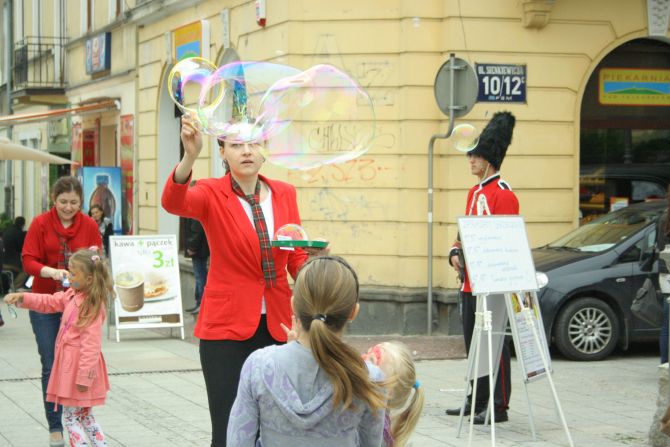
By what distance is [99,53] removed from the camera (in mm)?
23969

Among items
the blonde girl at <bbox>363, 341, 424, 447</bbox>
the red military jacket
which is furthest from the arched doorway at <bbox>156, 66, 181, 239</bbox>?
the blonde girl at <bbox>363, 341, 424, 447</bbox>

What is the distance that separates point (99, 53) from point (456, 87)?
12405mm

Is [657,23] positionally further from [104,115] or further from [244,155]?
[104,115]

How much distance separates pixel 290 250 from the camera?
5262mm

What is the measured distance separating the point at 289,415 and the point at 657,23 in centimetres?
1242

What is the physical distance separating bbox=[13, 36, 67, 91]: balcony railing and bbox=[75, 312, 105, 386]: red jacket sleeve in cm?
2112

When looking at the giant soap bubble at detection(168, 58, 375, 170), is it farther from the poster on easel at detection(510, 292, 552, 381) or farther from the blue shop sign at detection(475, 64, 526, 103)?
the blue shop sign at detection(475, 64, 526, 103)

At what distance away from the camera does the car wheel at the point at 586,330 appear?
1231 cm

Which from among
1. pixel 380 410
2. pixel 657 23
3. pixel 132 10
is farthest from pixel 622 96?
pixel 380 410

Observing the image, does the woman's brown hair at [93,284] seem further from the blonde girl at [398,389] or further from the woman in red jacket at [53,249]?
the blonde girl at [398,389]

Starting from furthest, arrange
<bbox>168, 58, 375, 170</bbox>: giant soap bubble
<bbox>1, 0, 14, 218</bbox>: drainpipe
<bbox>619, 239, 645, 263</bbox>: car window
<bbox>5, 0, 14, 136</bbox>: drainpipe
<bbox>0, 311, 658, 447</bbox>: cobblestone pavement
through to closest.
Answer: <bbox>5, 0, 14, 136</bbox>: drainpipe → <bbox>1, 0, 14, 218</bbox>: drainpipe → <bbox>619, 239, 645, 263</bbox>: car window → <bbox>0, 311, 658, 447</bbox>: cobblestone pavement → <bbox>168, 58, 375, 170</bbox>: giant soap bubble

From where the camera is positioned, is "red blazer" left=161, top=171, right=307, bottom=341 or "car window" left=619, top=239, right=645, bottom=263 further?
"car window" left=619, top=239, right=645, bottom=263

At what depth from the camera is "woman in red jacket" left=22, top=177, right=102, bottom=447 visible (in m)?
7.96

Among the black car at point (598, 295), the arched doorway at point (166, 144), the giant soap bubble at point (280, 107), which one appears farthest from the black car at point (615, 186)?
the giant soap bubble at point (280, 107)
